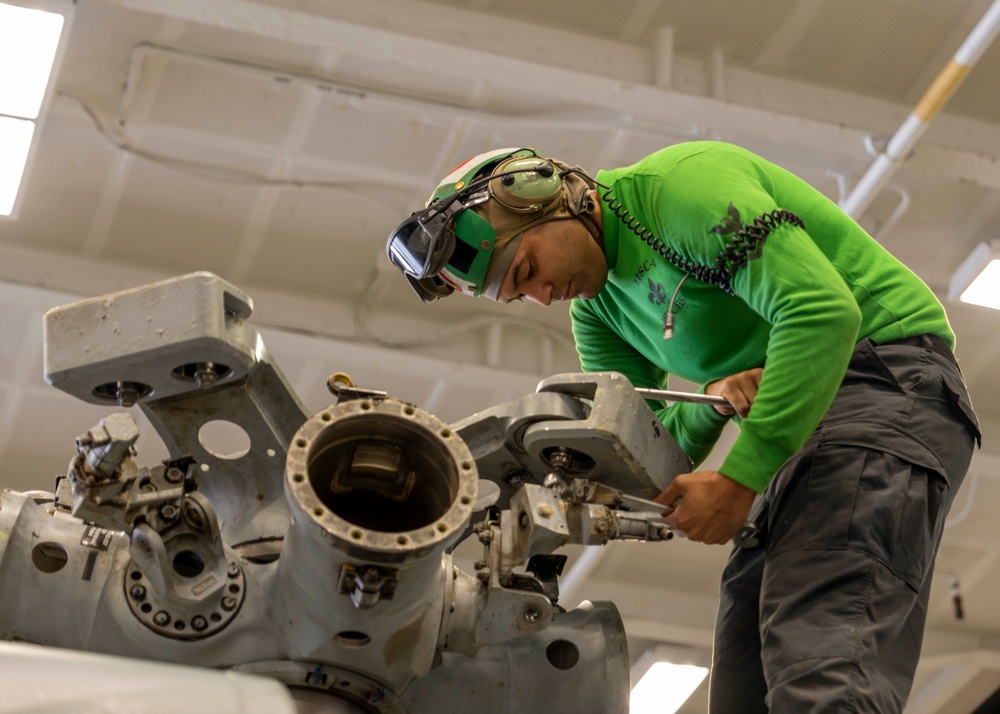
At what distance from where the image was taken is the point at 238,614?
1.95 m

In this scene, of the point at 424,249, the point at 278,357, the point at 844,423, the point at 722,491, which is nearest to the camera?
the point at 722,491

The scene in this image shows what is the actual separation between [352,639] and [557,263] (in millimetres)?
969

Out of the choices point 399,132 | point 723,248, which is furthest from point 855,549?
point 399,132

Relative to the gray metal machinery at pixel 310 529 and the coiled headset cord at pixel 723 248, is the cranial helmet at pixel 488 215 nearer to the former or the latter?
the coiled headset cord at pixel 723 248

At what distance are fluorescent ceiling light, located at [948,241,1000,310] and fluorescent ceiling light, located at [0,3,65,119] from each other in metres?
4.11

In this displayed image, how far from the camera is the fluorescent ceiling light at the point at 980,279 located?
18.9 feet

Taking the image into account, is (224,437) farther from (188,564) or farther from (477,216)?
(188,564)

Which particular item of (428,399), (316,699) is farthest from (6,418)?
(316,699)

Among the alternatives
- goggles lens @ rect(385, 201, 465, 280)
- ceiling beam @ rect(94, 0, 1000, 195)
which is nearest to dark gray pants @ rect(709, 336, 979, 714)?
goggles lens @ rect(385, 201, 465, 280)

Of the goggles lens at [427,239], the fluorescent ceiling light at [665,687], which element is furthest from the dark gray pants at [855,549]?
the fluorescent ceiling light at [665,687]

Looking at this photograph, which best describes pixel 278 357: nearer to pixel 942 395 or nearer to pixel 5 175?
pixel 5 175

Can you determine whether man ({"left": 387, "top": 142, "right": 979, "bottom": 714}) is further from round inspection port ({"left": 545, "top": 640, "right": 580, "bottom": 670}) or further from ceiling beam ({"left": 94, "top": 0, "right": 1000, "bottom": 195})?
ceiling beam ({"left": 94, "top": 0, "right": 1000, "bottom": 195})

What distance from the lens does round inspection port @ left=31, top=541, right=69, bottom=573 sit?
1966mm

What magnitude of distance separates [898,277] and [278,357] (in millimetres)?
4430
